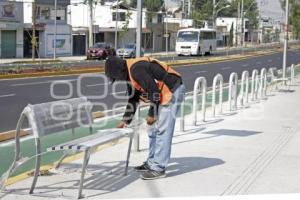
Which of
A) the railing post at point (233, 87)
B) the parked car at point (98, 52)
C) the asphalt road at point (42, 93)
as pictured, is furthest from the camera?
the parked car at point (98, 52)

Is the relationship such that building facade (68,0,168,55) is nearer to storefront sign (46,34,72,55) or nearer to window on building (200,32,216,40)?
window on building (200,32,216,40)

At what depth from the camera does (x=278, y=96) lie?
685 inches

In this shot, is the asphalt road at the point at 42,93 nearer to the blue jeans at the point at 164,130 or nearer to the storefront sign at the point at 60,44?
the blue jeans at the point at 164,130

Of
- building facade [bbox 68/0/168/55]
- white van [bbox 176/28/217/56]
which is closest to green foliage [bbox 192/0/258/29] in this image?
building facade [bbox 68/0/168/55]

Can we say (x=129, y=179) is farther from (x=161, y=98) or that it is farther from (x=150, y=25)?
(x=150, y=25)

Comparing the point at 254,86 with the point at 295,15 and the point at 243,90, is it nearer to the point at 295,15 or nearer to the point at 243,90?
the point at 243,90

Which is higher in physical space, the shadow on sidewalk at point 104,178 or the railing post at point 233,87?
the railing post at point 233,87

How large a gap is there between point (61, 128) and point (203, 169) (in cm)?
193

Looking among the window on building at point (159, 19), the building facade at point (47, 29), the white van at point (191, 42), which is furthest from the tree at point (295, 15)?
the window on building at point (159, 19)

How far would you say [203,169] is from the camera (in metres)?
7.18

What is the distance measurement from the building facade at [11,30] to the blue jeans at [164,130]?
4098 centimetres

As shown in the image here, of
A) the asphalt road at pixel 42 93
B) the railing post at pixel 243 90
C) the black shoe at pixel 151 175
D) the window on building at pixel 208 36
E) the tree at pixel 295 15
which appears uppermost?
the tree at pixel 295 15

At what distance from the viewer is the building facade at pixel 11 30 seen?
4625cm

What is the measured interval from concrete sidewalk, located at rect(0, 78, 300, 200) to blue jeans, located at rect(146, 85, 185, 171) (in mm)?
226
